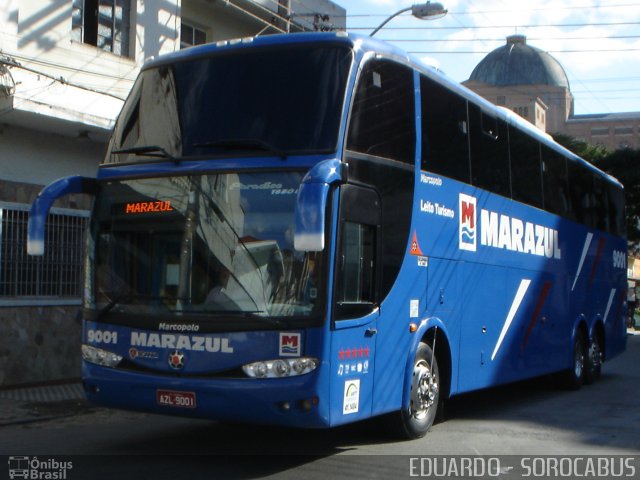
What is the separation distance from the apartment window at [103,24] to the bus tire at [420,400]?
340 inches

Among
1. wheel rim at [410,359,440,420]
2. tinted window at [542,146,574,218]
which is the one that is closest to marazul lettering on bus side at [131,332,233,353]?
wheel rim at [410,359,440,420]

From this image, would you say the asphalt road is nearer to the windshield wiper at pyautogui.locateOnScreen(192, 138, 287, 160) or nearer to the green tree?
the windshield wiper at pyautogui.locateOnScreen(192, 138, 287, 160)

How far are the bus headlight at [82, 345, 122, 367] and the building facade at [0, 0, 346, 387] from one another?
519cm

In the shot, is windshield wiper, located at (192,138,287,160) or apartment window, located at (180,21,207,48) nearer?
windshield wiper, located at (192,138,287,160)

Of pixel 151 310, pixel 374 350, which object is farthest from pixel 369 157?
pixel 151 310

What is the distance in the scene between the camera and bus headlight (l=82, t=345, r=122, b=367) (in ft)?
26.0

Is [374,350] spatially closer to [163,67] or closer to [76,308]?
[163,67]

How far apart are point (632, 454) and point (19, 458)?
588 cm

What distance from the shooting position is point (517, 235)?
39.1ft

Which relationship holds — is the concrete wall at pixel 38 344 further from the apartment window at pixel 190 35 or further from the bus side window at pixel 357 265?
the bus side window at pixel 357 265

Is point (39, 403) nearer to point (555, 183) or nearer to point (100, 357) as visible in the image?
point (100, 357)

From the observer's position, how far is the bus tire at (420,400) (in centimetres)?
878

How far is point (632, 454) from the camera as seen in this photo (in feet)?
28.6

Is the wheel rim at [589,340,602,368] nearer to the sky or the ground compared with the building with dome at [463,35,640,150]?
nearer to the ground
